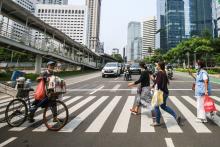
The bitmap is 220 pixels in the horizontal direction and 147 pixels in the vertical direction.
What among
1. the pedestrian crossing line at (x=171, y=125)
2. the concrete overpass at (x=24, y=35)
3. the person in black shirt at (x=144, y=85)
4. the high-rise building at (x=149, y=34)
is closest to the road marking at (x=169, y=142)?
the pedestrian crossing line at (x=171, y=125)

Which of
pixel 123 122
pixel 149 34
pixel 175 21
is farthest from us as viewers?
pixel 149 34

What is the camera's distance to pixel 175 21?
12656 cm

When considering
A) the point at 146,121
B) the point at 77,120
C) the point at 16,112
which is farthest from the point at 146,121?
the point at 16,112

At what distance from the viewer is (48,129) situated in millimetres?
5906

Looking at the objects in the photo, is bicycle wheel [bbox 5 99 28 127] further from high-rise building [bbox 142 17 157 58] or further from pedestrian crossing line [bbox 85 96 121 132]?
high-rise building [bbox 142 17 157 58]

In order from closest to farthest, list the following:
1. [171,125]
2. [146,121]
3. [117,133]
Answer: [117,133] < [171,125] < [146,121]

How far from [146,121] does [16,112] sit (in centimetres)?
368

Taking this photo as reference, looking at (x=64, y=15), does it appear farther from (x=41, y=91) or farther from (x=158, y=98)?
(x=158, y=98)

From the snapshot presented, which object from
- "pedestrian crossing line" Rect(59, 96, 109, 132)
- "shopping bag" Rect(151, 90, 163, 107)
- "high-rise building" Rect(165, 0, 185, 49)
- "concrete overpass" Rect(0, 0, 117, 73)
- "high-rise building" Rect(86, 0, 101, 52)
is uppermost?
"high-rise building" Rect(86, 0, 101, 52)

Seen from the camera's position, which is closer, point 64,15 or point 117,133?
point 117,133

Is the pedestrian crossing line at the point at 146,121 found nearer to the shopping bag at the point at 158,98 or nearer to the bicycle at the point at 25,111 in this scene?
the shopping bag at the point at 158,98

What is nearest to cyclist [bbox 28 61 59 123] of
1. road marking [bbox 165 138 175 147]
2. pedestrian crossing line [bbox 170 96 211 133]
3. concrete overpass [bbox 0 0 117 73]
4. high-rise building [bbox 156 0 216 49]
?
road marking [bbox 165 138 175 147]

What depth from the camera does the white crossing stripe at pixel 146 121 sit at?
19.0 feet

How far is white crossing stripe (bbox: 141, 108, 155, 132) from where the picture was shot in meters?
5.80
